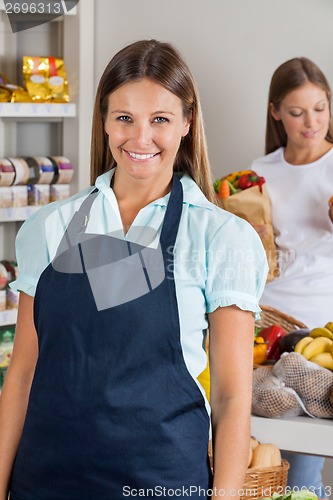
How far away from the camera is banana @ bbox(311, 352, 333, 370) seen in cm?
192

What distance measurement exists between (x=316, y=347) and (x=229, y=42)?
5.79ft

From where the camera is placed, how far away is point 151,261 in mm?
1243

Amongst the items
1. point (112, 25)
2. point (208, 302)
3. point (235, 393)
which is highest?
point (112, 25)

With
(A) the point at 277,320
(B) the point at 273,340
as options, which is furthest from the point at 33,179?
(B) the point at 273,340

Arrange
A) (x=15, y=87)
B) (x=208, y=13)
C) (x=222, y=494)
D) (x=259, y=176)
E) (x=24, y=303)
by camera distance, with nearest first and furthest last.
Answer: (x=222, y=494) → (x=24, y=303) → (x=259, y=176) → (x=15, y=87) → (x=208, y=13)

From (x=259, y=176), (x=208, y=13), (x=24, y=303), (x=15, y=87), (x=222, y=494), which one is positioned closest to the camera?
(x=222, y=494)

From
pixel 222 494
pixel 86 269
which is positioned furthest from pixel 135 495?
pixel 86 269

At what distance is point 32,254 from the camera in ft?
4.23

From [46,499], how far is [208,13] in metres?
2.56

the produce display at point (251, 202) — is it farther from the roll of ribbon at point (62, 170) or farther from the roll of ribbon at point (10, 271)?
the roll of ribbon at point (10, 271)

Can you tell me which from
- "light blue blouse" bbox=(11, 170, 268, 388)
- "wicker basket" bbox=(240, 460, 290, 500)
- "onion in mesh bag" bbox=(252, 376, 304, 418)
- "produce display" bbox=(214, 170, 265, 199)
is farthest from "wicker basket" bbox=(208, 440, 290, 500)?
"produce display" bbox=(214, 170, 265, 199)

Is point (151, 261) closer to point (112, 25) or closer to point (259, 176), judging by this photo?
point (259, 176)

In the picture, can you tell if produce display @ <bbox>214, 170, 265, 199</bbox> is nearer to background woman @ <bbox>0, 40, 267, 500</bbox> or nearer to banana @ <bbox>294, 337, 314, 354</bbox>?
banana @ <bbox>294, 337, 314, 354</bbox>

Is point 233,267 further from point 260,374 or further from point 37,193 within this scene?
point 37,193
